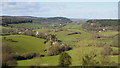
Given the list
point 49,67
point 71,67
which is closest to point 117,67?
point 71,67

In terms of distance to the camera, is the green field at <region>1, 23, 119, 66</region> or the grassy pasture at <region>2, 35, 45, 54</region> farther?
the grassy pasture at <region>2, 35, 45, 54</region>

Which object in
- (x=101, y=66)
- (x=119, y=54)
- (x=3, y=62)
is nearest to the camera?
(x=3, y=62)

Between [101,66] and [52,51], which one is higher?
[101,66]

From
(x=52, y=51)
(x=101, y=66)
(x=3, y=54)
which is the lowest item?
(x=52, y=51)

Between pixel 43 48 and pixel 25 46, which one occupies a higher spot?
pixel 25 46

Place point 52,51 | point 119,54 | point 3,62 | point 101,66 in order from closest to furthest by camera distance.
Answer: point 3,62 < point 101,66 < point 119,54 < point 52,51

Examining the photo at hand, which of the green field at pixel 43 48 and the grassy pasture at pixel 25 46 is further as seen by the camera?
the grassy pasture at pixel 25 46

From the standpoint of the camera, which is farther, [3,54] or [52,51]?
[52,51]

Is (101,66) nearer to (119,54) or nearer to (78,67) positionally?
(78,67)

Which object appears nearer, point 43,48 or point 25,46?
point 25,46
